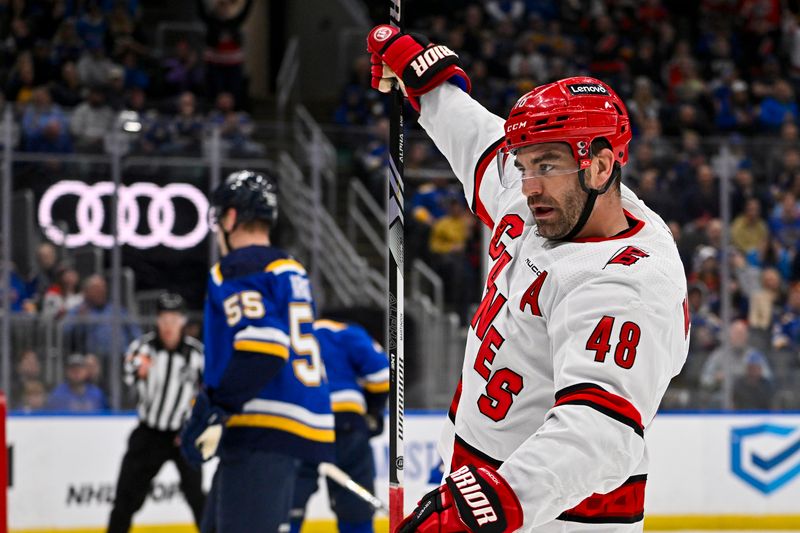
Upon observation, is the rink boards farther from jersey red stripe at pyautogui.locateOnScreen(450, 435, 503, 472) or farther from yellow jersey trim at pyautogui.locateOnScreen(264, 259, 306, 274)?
jersey red stripe at pyautogui.locateOnScreen(450, 435, 503, 472)

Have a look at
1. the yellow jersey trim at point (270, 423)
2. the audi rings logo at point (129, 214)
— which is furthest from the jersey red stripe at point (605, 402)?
the audi rings logo at point (129, 214)

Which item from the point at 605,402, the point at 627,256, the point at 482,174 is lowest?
the point at 605,402

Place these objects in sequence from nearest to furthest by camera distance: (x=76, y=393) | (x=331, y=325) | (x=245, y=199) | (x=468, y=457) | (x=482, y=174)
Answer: (x=468, y=457) < (x=482, y=174) < (x=245, y=199) < (x=331, y=325) < (x=76, y=393)

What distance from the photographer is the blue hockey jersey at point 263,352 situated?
3.63 m

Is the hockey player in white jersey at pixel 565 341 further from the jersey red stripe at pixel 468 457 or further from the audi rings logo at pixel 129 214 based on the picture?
the audi rings logo at pixel 129 214

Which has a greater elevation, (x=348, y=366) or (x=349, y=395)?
(x=348, y=366)

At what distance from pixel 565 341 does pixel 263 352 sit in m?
1.67

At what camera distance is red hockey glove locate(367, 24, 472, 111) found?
9.39ft

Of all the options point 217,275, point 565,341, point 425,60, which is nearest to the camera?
point 565,341

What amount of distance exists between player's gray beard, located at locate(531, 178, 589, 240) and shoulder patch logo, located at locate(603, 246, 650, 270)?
10 centimetres

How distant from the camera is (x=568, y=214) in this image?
7.31 feet

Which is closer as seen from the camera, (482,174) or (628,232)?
(628,232)

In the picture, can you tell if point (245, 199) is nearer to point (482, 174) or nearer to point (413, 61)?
point (413, 61)

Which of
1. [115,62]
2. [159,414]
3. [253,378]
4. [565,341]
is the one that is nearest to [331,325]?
[159,414]
